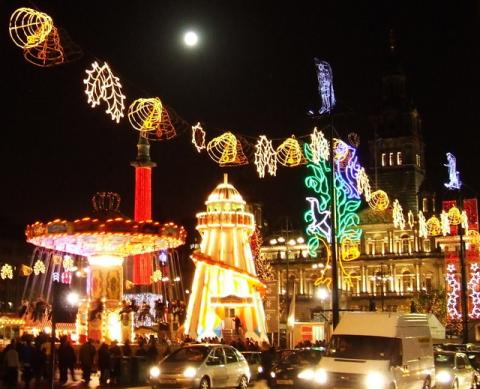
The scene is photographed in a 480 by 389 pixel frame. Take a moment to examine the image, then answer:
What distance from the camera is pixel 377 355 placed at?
17594mm

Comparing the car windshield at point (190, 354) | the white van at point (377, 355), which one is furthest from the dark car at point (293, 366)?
the white van at point (377, 355)

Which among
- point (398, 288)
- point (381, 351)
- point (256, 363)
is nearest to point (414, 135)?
point (398, 288)

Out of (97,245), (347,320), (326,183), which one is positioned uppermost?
(326,183)

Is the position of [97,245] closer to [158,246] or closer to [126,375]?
[158,246]

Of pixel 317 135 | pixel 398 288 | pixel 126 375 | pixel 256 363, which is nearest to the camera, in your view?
pixel 126 375

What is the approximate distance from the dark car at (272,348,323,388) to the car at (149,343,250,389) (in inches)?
59.1

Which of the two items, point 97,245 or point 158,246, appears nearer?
point 97,245

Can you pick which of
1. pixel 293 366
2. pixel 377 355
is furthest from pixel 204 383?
pixel 377 355

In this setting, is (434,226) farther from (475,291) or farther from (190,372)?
(190,372)

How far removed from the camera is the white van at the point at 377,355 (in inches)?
667

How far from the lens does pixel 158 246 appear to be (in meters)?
35.4

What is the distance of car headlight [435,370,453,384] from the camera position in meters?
21.5

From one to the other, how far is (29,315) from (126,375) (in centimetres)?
1526

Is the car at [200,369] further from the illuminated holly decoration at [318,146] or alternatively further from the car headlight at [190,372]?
the illuminated holly decoration at [318,146]
